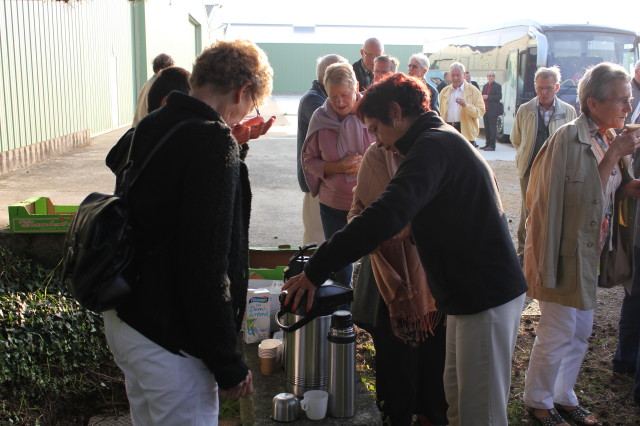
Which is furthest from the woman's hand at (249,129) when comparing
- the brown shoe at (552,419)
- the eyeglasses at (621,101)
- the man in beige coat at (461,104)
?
the man in beige coat at (461,104)

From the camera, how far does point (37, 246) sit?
4.94 metres

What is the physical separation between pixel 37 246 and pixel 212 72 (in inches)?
137

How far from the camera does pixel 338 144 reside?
4645 millimetres

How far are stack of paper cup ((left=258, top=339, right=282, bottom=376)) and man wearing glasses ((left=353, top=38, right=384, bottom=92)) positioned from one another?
4188 mm

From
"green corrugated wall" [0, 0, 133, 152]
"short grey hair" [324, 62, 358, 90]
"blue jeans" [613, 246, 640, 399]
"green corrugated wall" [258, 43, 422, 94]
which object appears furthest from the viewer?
"green corrugated wall" [258, 43, 422, 94]

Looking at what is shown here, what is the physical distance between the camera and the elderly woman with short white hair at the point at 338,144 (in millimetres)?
4555

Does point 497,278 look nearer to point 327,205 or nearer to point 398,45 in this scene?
point 327,205

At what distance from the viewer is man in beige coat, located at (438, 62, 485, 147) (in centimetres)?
1266

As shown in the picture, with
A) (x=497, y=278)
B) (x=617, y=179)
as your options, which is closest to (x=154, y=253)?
(x=497, y=278)

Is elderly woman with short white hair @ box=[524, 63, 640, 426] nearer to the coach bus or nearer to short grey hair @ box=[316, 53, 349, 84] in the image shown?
short grey hair @ box=[316, 53, 349, 84]

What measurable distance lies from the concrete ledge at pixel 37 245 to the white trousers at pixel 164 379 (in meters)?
3.20

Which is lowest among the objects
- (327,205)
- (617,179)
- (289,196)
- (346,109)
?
(289,196)

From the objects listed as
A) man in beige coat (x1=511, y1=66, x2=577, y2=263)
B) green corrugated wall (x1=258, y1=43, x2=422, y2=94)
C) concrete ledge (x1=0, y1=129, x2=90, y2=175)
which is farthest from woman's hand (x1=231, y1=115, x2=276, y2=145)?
green corrugated wall (x1=258, y1=43, x2=422, y2=94)

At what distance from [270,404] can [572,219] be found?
188 centimetres
